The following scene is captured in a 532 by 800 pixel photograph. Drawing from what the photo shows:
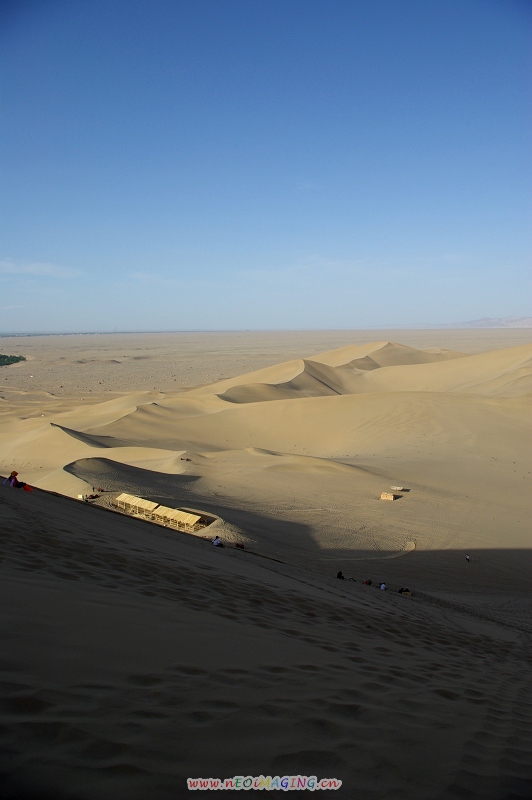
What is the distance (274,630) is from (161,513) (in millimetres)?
8481

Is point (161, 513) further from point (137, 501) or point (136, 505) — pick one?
point (137, 501)

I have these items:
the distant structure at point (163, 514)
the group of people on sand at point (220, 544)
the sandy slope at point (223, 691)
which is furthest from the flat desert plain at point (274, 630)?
the distant structure at point (163, 514)

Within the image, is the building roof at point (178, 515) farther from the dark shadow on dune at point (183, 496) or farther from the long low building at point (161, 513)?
the dark shadow on dune at point (183, 496)

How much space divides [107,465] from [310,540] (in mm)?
8110

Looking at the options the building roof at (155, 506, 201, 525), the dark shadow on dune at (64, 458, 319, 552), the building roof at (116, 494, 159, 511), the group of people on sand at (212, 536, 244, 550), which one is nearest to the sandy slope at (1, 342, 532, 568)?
the dark shadow on dune at (64, 458, 319, 552)

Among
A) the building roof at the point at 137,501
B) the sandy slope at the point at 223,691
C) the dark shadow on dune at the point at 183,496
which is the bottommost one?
the dark shadow on dune at the point at 183,496

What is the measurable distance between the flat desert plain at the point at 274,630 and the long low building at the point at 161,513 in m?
0.37

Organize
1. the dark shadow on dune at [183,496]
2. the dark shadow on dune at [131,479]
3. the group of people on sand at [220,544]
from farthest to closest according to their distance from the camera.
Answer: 1. the dark shadow on dune at [131,479]
2. the dark shadow on dune at [183,496]
3. the group of people on sand at [220,544]

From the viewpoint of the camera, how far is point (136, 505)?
13586 millimetres

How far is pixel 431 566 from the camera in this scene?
11.6 meters

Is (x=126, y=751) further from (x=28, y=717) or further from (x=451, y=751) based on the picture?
(x=451, y=751)

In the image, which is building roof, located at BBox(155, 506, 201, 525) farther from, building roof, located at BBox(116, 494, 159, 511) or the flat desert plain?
the flat desert plain

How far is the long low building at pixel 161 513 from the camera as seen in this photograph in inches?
494

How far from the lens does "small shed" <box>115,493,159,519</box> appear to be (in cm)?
1330
